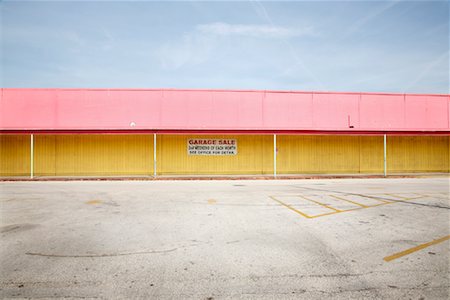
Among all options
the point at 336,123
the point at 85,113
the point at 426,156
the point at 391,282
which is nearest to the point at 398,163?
the point at 426,156

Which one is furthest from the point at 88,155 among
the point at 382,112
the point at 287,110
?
the point at 382,112

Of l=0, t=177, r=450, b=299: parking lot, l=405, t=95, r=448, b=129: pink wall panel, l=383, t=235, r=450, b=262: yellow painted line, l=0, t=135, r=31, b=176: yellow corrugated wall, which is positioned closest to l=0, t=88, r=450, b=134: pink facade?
l=405, t=95, r=448, b=129: pink wall panel

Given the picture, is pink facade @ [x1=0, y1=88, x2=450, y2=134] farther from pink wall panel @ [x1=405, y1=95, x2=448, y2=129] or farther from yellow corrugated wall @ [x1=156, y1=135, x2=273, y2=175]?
yellow corrugated wall @ [x1=156, y1=135, x2=273, y2=175]

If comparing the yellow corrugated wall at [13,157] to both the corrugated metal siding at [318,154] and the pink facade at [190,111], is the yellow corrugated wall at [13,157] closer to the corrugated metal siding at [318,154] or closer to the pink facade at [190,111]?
the pink facade at [190,111]

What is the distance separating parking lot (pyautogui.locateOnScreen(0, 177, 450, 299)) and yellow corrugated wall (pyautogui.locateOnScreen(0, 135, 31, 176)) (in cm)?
1285

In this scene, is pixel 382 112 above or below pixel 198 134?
above

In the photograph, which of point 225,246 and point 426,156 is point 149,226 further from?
point 426,156

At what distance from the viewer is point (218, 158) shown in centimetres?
1978

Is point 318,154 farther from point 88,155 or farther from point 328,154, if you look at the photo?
point 88,155

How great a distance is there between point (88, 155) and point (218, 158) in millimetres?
8562

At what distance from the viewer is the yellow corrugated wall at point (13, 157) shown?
1903 cm

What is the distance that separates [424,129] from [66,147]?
24499 mm

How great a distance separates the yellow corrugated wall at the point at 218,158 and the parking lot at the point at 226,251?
36.0ft

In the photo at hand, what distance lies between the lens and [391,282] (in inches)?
141
